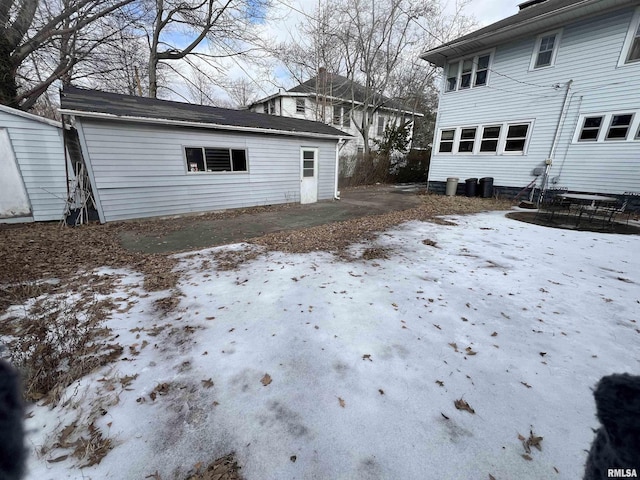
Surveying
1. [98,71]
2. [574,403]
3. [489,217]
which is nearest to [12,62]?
[98,71]

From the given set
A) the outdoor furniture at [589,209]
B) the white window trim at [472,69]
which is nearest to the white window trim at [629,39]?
the white window trim at [472,69]

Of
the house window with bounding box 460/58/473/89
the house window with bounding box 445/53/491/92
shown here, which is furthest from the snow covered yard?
the house window with bounding box 460/58/473/89

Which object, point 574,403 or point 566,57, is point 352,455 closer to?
point 574,403

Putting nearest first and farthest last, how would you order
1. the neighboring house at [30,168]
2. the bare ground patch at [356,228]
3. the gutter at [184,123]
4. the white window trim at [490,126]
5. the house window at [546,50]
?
the bare ground patch at [356,228] → the gutter at [184,123] → the neighboring house at [30,168] → the house window at [546,50] → the white window trim at [490,126]

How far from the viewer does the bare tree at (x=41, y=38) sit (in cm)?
861

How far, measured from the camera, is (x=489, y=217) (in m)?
8.48

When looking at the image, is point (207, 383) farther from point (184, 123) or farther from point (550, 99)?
point (550, 99)

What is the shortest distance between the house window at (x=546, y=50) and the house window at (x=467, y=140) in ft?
9.53

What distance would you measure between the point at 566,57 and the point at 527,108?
69.8 inches

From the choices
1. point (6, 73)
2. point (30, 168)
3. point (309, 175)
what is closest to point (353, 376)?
point (30, 168)

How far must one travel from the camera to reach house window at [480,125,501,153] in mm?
11445

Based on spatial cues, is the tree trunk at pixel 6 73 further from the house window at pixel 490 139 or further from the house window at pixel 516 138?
the house window at pixel 516 138

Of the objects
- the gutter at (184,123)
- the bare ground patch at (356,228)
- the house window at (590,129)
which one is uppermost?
the house window at (590,129)

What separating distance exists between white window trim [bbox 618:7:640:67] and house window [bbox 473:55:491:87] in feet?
13.2
